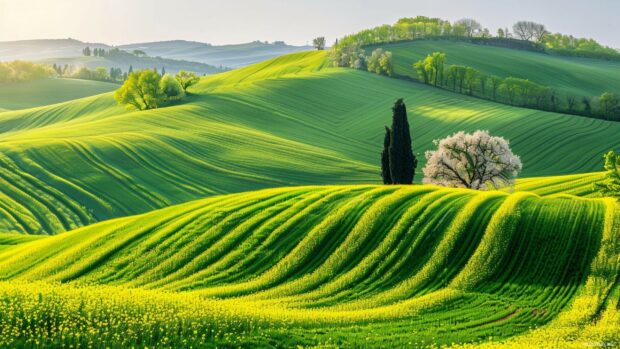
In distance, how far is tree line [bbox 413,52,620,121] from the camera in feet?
393

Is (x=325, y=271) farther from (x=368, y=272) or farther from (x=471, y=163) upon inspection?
(x=471, y=163)

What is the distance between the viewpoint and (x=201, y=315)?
2267 cm

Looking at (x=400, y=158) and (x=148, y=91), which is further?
(x=148, y=91)

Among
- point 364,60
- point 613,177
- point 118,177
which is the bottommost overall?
point 118,177

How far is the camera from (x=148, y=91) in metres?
112

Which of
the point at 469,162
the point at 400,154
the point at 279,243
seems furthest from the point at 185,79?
the point at 279,243

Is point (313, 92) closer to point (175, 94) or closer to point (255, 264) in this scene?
point (175, 94)

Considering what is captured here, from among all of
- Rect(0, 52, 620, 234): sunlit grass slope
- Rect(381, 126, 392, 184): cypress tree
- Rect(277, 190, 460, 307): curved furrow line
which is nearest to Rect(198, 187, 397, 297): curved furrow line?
Rect(277, 190, 460, 307): curved furrow line

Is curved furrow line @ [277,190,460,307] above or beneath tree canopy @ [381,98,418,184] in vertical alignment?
beneath

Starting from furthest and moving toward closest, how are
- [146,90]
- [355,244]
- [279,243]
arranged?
1. [146,90]
2. [279,243]
3. [355,244]

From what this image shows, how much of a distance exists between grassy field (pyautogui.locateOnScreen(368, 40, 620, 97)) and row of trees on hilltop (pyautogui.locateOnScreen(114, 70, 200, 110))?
182 ft

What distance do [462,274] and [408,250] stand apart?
10.5 feet

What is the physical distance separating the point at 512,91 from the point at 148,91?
68.5 m

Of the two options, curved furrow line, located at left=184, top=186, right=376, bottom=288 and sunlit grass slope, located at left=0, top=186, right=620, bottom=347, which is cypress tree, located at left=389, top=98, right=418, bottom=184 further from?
curved furrow line, located at left=184, top=186, right=376, bottom=288
